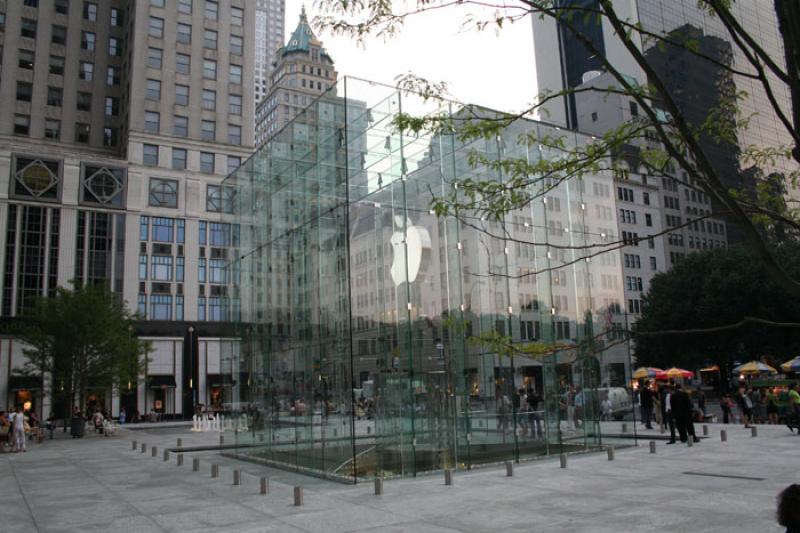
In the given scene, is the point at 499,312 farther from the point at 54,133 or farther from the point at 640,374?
the point at 54,133

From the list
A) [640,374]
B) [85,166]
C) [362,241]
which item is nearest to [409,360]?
[362,241]

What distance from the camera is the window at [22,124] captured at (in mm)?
60500

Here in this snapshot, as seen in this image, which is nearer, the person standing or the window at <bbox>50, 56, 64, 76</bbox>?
the person standing

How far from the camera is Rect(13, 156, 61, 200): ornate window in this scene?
53562 mm

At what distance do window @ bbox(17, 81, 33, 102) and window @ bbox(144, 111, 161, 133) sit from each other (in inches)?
456

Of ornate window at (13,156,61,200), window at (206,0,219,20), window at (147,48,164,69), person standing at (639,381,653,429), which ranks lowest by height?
person standing at (639,381,653,429)

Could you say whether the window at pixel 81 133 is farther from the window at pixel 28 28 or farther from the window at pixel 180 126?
the window at pixel 180 126

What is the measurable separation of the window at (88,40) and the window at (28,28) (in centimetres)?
436

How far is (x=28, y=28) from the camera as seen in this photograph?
6197 cm

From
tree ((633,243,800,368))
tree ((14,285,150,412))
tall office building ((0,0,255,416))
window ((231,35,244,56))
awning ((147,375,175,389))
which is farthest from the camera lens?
window ((231,35,244,56))

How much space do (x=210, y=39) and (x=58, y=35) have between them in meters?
14.7

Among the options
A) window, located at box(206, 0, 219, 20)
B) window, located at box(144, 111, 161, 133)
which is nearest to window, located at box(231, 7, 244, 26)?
window, located at box(206, 0, 219, 20)

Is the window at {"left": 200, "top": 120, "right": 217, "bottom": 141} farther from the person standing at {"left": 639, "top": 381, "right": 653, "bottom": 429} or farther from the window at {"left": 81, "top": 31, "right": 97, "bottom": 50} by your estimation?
the person standing at {"left": 639, "top": 381, "right": 653, "bottom": 429}

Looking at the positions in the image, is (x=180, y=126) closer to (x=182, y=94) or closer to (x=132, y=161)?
(x=182, y=94)
